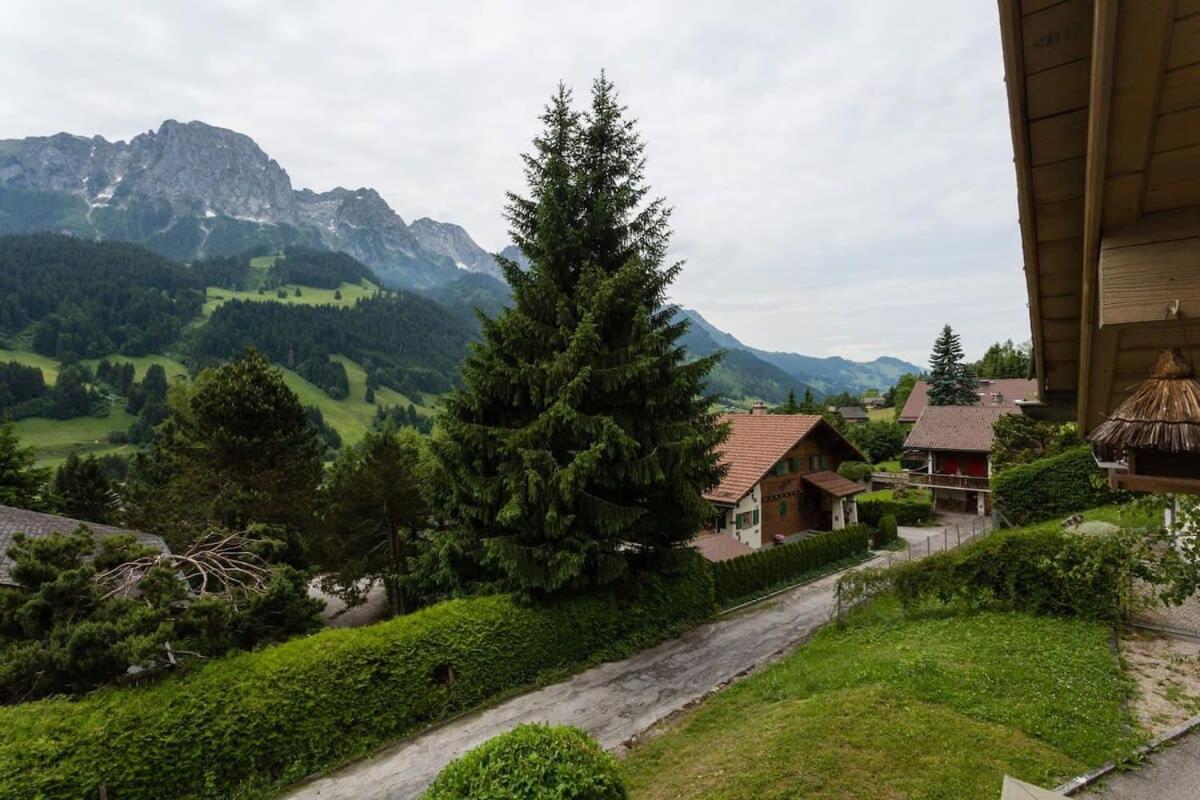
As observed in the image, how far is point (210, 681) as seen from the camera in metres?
9.55

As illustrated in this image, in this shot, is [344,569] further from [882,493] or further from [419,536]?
[882,493]

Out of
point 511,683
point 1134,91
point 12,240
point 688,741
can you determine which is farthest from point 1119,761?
point 12,240

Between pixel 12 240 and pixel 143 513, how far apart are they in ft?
673

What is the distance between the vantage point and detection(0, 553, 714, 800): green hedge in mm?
8250

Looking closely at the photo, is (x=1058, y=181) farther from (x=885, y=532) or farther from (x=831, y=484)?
(x=885, y=532)

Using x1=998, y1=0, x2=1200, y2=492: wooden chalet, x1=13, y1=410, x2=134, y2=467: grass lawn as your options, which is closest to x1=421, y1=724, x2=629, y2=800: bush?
x1=998, y1=0, x2=1200, y2=492: wooden chalet

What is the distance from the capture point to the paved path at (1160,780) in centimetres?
684

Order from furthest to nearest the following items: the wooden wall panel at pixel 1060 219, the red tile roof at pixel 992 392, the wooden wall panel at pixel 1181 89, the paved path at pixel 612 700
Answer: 1. the red tile roof at pixel 992 392
2. the paved path at pixel 612 700
3. the wooden wall panel at pixel 1060 219
4. the wooden wall panel at pixel 1181 89

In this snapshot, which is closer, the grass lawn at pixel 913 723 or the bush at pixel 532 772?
the bush at pixel 532 772

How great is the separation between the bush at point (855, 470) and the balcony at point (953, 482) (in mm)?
3412

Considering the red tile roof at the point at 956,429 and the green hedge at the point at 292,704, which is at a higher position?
the red tile roof at the point at 956,429

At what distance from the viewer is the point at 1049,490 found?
26.2 meters

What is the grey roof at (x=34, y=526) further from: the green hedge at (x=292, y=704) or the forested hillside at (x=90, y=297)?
the forested hillside at (x=90, y=297)

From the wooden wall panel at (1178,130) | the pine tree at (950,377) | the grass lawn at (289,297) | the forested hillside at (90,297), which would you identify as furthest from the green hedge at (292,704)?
the grass lawn at (289,297)
